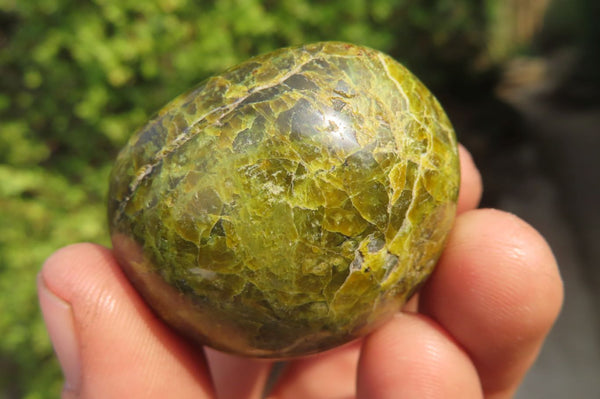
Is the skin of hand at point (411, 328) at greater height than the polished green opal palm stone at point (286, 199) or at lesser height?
lesser

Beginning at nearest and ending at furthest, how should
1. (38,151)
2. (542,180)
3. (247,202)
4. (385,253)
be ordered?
(247,202) → (385,253) → (38,151) → (542,180)

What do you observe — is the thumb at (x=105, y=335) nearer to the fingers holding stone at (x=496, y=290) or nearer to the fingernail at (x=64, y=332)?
the fingernail at (x=64, y=332)

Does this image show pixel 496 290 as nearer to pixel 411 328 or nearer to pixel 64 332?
pixel 411 328

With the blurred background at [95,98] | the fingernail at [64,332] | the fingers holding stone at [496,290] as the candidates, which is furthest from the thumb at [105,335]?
the blurred background at [95,98]

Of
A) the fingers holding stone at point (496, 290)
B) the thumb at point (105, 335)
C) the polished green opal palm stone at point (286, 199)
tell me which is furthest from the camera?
the fingers holding stone at point (496, 290)

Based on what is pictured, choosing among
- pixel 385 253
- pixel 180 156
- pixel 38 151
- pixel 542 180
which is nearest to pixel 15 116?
pixel 38 151

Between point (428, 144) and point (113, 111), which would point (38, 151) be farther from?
point (428, 144)

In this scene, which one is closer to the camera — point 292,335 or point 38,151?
point 292,335
